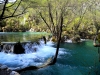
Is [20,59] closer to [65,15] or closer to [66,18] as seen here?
[65,15]

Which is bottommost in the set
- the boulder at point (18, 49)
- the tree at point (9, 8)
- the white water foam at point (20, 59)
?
the white water foam at point (20, 59)

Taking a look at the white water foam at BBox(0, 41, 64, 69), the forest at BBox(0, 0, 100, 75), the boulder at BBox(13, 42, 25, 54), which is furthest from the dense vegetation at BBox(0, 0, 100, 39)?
the white water foam at BBox(0, 41, 64, 69)

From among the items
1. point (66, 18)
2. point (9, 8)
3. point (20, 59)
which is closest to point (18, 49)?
point (20, 59)

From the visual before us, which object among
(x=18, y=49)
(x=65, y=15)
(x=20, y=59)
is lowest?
(x=20, y=59)

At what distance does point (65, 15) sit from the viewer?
26094 mm

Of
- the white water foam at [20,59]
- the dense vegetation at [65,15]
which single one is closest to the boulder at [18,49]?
the white water foam at [20,59]

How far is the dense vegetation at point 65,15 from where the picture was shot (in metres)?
20.8

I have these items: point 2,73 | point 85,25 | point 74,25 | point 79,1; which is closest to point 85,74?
point 2,73

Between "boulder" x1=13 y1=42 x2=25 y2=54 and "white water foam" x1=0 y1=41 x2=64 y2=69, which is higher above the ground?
"boulder" x1=13 y1=42 x2=25 y2=54

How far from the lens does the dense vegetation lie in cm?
2082

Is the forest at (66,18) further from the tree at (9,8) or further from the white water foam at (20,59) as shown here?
the white water foam at (20,59)

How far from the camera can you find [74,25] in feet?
124

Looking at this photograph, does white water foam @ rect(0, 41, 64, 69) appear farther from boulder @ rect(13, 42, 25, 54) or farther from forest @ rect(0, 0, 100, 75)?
forest @ rect(0, 0, 100, 75)

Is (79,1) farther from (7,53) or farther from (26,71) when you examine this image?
(26,71)
